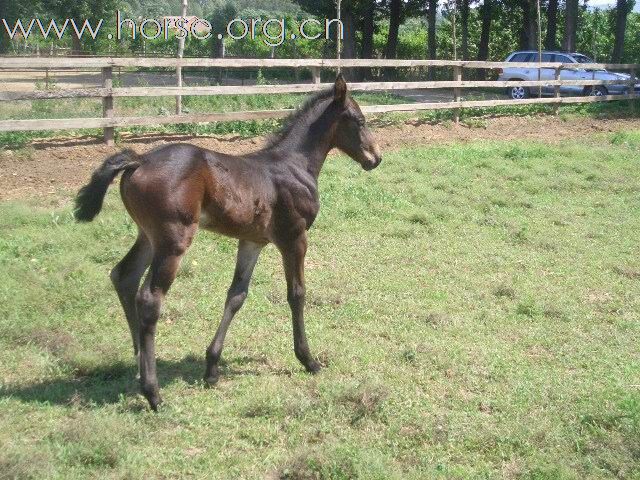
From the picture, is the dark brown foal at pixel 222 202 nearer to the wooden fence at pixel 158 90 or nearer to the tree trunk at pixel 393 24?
the wooden fence at pixel 158 90

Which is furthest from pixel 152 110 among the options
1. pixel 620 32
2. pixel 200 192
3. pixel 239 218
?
pixel 620 32

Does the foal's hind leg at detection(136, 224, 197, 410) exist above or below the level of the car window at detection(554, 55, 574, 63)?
below

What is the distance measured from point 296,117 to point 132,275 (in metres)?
1.75

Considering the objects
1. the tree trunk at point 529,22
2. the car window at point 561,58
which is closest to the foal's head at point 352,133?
the car window at point 561,58

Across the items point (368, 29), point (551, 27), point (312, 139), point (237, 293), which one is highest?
point (368, 29)

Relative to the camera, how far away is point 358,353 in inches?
222

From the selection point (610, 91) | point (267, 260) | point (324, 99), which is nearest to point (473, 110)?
point (610, 91)

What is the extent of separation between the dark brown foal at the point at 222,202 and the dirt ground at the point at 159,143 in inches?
186

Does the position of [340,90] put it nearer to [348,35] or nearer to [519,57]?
[519,57]

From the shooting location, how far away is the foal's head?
19.0 feet

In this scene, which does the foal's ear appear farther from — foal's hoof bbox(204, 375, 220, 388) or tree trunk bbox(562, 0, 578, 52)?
tree trunk bbox(562, 0, 578, 52)

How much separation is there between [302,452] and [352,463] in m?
0.28

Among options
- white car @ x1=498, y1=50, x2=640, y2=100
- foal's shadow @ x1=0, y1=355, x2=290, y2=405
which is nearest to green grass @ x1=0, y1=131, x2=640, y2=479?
foal's shadow @ x1=0, y1=355, x2=290, y2=405

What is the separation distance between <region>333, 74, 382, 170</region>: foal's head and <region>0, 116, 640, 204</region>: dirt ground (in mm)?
4783
